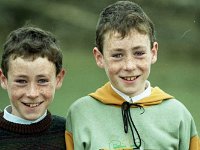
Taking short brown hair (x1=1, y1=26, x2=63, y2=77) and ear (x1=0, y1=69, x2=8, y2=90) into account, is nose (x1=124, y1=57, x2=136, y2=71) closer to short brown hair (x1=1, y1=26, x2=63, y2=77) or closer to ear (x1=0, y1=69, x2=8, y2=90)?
short brown hair (x1=1, y1=26, x2=63, y2=77)

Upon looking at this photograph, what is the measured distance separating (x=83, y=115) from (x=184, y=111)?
0.37m

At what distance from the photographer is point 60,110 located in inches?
167

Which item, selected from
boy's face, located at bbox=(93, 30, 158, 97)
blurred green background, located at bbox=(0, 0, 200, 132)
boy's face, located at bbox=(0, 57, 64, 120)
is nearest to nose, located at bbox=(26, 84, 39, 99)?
boy's face, located at bbox=(0, 57, 64, 120)

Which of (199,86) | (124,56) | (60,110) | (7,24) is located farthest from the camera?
(7,24)

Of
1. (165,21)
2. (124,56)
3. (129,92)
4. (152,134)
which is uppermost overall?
(165,21)

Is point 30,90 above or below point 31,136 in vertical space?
above

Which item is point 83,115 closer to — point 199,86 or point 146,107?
point 146,107

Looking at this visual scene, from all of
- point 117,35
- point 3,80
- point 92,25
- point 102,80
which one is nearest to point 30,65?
point 3,80

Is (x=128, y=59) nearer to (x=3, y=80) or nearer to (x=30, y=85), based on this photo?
(x=30, y=85)

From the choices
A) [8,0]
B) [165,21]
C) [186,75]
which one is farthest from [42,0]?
[186,75]

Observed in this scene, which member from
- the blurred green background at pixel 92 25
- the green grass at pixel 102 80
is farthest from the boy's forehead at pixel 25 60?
the blurred green background at pixel 92 25

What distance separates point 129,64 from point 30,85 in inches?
13.8

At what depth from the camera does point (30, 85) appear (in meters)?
1.99

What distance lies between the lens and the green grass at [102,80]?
4417 millimetres
